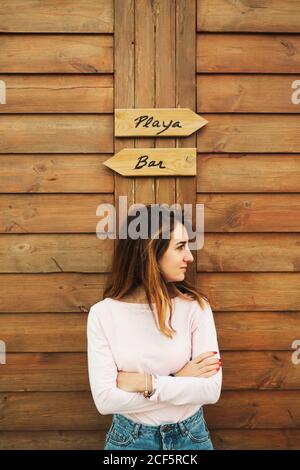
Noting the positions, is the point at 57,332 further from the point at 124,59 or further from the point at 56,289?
the point at 124,59

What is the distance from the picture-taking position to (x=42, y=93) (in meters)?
2.41

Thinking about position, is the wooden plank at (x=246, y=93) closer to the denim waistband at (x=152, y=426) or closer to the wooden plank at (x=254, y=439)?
the denim waistband at (x=152, y=426)

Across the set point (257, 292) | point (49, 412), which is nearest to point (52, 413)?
point (49, 412)

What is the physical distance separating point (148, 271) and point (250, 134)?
924 millimetres

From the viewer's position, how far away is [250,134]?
244cm

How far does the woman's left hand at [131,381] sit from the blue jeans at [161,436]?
152 mm

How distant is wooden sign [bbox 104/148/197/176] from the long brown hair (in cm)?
39

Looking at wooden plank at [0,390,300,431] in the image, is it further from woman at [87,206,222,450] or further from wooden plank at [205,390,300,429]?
woman at [87,206,222,450]

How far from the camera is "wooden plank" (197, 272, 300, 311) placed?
96.0 inches

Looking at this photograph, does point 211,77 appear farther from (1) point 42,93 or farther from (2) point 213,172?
(1) point 42,93

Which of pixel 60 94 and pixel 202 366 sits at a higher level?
pixel 60 94

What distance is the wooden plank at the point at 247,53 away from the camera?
242cm

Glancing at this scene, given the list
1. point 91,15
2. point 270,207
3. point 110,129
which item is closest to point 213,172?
point 270,207

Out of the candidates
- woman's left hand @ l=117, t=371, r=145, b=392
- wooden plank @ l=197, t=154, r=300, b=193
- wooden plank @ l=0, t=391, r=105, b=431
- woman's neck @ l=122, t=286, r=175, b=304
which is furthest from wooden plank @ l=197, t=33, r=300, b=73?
wooden plank @ l=0, t=391, r=105, b=431
